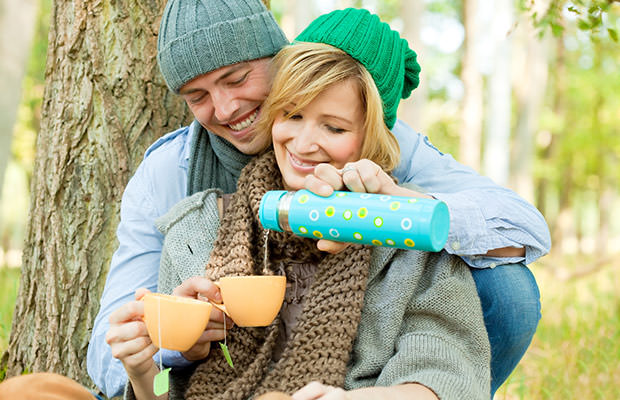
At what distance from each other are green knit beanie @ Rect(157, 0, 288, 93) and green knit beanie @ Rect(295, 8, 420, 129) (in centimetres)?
25

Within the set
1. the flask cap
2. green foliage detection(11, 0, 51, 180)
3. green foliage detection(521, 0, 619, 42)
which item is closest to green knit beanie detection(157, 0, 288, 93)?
the flask cap

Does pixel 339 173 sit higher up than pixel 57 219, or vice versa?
pixel 339 173

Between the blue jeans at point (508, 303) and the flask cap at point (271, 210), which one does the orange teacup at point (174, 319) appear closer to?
the flask cap at point (271, 210)

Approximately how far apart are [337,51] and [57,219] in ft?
5.41

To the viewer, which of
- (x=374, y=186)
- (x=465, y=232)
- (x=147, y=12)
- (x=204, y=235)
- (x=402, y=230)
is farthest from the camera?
(x=147, y=12)

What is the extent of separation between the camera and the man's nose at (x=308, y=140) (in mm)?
1979

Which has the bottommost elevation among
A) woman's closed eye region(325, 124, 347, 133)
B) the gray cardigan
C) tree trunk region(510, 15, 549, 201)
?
tree trunk region(510, 15, 549, 201)

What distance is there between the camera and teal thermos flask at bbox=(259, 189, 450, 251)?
1537mm

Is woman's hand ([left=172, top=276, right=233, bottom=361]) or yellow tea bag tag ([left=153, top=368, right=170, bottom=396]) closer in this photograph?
yellow tea bag tag ([left=153, top=368, right=170, bottom=396])

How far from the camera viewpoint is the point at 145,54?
2896mm

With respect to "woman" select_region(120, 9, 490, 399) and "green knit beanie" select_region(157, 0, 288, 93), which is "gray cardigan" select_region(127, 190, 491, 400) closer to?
"woman" select_region(120, 9, 490, 399)

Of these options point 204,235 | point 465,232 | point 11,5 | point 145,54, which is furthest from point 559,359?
point 11,5

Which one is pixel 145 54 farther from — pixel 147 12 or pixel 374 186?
pixel 374 186

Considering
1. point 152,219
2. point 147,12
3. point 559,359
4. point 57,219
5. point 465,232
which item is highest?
point 147,12
